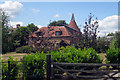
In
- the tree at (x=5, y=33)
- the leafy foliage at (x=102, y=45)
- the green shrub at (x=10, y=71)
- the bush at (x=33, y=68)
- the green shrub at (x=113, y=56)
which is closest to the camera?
the green shrub at (x=10, y=71)

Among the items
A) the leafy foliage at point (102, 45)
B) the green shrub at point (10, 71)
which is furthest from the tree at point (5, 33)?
the leafy foliage at point (102, 45)

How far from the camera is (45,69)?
7.13 meters

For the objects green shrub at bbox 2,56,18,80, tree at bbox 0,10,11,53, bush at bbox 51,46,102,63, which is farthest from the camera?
tree at bbox 0,10,11,53

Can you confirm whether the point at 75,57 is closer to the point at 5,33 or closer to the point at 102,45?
the point at 5,33

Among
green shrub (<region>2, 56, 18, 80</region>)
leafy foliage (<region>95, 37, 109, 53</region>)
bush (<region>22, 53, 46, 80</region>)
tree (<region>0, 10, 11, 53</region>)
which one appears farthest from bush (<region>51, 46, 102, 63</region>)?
leafy foliage (<region>95, 37, 109, 53</region>)

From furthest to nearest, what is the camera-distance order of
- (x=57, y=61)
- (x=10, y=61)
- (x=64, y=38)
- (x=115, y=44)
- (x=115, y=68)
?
(x=64, y=38) < (x=115, y=44) < (x=115, y=68) < (x=57, y=61) < (x=10, y=61)

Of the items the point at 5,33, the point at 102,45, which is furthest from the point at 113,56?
the point at 102,45

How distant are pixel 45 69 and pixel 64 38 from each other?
27.2m

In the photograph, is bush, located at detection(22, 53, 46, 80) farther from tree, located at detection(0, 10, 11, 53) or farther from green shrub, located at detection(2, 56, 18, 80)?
tree, located at detection(0, 10, 11, 53)

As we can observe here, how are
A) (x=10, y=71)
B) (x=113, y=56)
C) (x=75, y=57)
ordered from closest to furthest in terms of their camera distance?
(x=10, y=71) → (x=75, y=57) → (x=113, y=56)

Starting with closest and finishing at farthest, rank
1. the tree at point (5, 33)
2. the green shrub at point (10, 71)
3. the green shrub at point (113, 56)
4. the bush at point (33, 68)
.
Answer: the green shrub at point (10, 71), the bush at point (33, 68), the green shrub at point (113, 56), the tree at point (5, 33)

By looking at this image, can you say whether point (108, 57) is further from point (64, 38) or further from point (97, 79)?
point (64, 38)

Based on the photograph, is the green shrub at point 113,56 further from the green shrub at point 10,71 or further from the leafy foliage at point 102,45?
the leafy foliage at point 102,45

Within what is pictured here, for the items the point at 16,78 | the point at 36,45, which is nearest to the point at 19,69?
the point at 16,78
